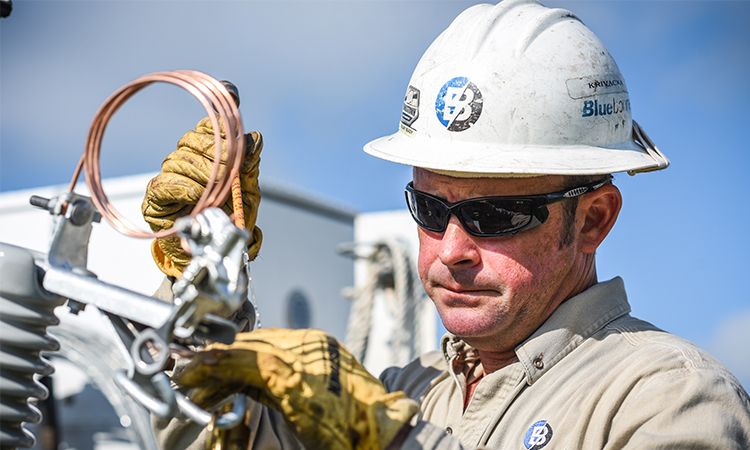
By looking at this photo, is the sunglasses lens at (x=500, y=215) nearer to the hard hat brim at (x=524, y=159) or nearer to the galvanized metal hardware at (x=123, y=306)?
the hard hat brim at (x=524, y=159)

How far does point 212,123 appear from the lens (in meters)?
1.18

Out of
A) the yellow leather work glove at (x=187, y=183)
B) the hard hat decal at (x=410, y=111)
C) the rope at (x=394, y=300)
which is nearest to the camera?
the yellow leather work glove at (x=187, y=183)

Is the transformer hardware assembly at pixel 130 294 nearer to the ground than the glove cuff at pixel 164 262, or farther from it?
farther from it

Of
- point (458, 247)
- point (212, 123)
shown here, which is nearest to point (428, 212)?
point (458, 247)

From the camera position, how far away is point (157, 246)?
1.81 metres

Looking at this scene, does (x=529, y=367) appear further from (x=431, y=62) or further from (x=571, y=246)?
(x=431, y=62)

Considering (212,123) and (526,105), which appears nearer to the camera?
(212,123)

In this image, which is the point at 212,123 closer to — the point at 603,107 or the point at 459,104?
the point at 459,104

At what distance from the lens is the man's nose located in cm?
164

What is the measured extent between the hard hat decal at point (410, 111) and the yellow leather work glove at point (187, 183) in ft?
1.34

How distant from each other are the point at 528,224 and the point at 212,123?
2.57 ft

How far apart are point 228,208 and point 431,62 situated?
0.64 m

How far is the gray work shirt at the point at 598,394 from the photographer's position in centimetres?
126

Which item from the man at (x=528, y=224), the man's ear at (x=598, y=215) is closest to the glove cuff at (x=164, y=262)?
the man at (x=528, y=224)
